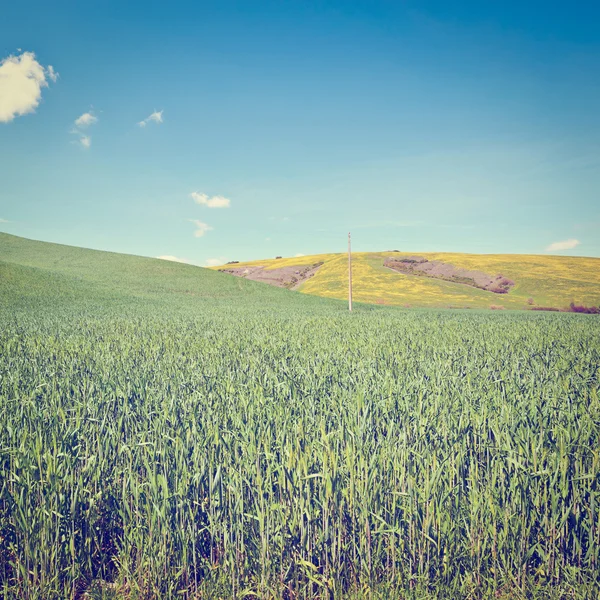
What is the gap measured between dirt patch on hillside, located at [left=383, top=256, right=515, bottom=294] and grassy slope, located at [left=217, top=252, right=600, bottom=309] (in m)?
1.96

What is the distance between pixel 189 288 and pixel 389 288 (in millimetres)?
36200

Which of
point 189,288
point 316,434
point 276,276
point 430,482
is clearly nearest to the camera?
point 430,482

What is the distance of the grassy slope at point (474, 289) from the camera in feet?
190

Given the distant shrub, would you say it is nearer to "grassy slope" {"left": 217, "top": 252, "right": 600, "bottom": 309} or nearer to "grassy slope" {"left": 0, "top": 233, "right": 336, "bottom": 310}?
"grassy slope" {"left": 217, "top": 252, "right": 600, "bottom": 309}

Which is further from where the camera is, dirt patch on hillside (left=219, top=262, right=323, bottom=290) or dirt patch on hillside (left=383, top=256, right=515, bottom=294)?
dirt patch on hillside (left=219, top=262, right=323, bottom=290)

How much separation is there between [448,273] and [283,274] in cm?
3958

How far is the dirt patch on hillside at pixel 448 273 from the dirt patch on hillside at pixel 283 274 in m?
19.8

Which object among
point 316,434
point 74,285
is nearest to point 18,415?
point 316,434

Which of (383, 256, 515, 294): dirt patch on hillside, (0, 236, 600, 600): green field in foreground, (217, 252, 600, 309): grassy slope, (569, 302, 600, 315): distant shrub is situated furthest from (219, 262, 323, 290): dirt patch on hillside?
(0, 236, 600, 600): green field in foreground

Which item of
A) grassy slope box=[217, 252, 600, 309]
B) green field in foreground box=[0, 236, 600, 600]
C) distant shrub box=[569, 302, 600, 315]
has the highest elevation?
grassy slope box=[217, 252, 600, 309]

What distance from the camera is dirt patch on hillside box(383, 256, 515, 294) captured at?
67.9 meters

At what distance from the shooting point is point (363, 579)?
9.44 ft

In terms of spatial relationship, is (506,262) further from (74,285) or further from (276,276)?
(74,285)

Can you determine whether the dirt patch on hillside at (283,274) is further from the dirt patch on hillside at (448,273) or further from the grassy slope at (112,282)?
the grassy slope at (112,282)
